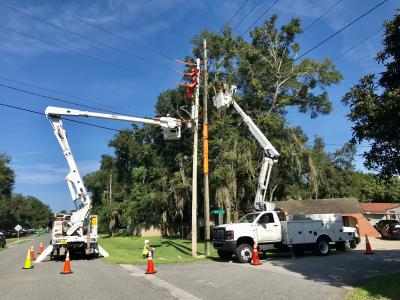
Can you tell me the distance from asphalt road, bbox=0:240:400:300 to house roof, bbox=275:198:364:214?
1862 centimetres

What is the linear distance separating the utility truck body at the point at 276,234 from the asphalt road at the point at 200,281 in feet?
7.02

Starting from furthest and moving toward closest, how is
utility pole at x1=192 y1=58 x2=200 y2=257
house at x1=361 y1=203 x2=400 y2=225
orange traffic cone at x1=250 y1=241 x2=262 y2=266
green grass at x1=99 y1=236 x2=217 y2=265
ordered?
house at x1=361 y1=203 x2=400 y2=225, utility pole at x1=192 y1=58 x2=200 y2=257, green grass at x1=99 y1=236 x2=217 y2=265, orange traffic cone at x1=250 y1=241 x2=262 y2=266

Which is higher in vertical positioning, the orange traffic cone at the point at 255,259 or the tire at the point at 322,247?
the tire at the point at 322,247

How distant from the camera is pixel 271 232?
67.7 ft

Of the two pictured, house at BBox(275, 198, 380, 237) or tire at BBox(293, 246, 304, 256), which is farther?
house at BBox(275, 198, 380, 237)

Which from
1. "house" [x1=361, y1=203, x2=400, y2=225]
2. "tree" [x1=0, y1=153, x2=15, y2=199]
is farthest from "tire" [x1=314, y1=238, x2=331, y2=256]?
"tree" [x1=0, y1=153, x2=15, y2=199]

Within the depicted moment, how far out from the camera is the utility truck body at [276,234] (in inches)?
776

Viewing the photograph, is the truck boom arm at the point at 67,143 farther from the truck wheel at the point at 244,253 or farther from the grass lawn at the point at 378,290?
the grass lawn at the point at 378,290

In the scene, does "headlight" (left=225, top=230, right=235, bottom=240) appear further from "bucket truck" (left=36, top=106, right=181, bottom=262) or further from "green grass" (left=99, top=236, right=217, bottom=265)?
"bucket truck" (left=36, top=106, right=181, bottom=262)

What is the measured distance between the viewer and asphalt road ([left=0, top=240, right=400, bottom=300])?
1097 centimetres

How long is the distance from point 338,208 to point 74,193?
2561 centimetres

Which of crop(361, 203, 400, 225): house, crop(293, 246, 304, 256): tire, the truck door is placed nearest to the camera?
the truck door

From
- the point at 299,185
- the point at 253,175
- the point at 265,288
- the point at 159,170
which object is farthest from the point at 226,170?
the point at 265,288

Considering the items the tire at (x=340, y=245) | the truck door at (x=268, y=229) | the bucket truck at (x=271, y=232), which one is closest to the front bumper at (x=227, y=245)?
the bucket truck at (x=271, y=232)
